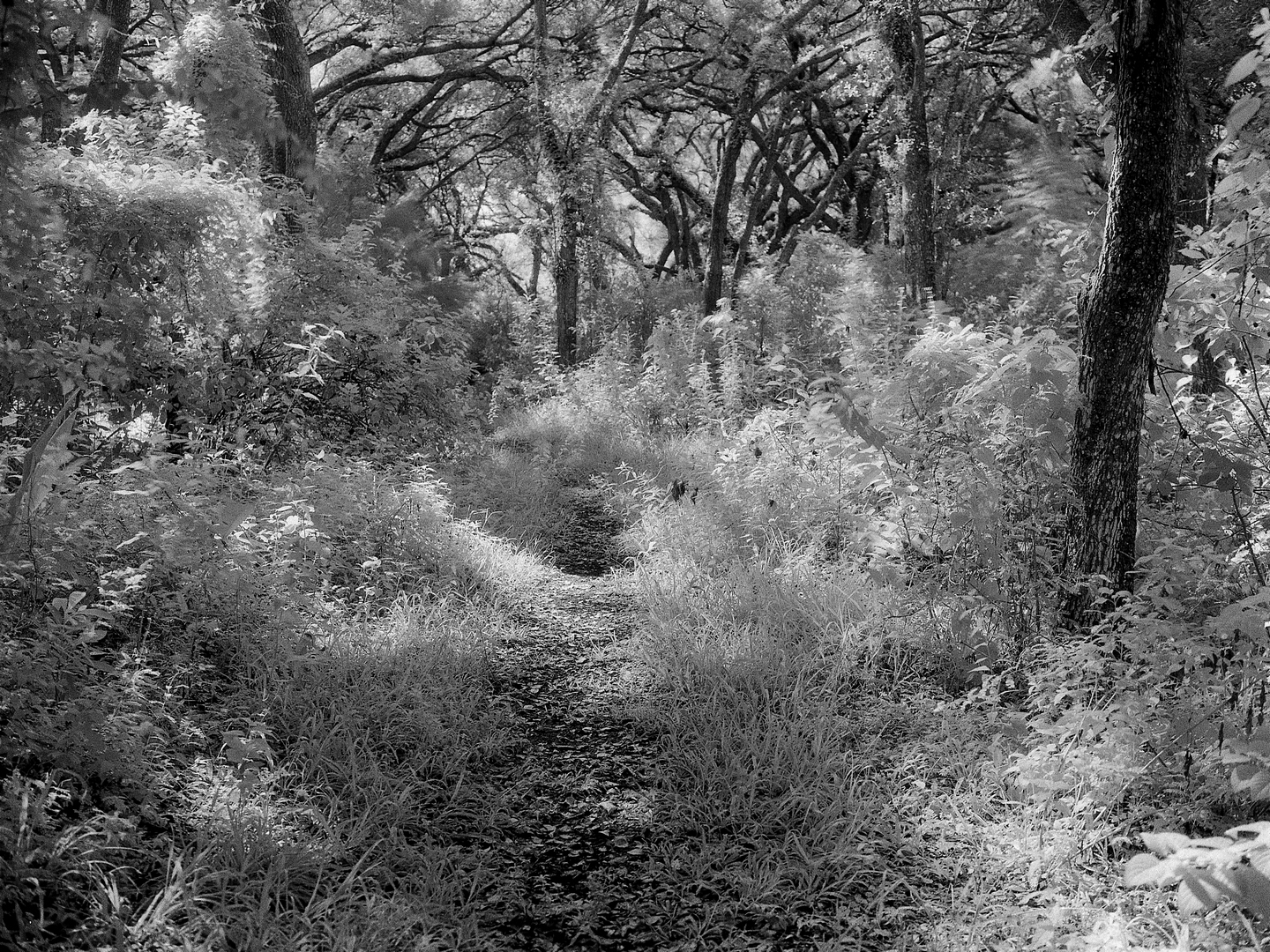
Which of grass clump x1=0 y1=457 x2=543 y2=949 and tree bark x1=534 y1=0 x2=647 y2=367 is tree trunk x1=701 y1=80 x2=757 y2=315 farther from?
grass clump x1=0 y1=457 x2=543 y2=949

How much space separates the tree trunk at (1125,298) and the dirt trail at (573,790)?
2.21 meters

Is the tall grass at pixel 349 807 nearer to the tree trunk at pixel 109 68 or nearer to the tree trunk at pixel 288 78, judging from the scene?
the tree trunk at pixel 109 68

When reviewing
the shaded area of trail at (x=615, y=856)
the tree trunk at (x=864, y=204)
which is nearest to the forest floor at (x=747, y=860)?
the shaded area of trail at (x=615, y=856)

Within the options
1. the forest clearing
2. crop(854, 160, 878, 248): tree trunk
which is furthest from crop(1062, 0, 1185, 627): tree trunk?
crop(854, 160, 878, 248): tree trunk

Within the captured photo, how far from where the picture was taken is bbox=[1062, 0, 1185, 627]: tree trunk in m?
3.83

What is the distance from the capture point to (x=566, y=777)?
386cm

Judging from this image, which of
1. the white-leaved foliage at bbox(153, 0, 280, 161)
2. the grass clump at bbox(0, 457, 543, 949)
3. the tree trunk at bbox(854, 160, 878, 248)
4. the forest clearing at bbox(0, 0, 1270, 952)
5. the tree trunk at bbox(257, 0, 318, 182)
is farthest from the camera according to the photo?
the tree trunk at bbox(854, 160, 878, 248)

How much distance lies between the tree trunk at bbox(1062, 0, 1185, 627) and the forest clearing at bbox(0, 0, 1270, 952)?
2 cm

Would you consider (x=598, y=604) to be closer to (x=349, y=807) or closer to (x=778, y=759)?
(x=778, y=759)

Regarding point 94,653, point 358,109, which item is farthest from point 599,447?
point 358,109

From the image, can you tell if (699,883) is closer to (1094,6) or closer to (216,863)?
(216,863)

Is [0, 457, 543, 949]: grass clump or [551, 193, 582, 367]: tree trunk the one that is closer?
[0, 457, 543, 949]: grass clump

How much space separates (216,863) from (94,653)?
1023 millimetres

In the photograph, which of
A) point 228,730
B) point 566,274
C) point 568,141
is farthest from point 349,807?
point 568,141
